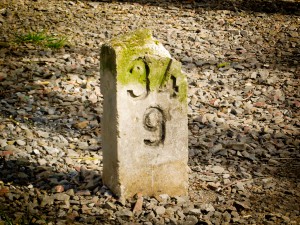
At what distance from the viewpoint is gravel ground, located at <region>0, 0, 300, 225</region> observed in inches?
178

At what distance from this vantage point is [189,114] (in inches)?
242

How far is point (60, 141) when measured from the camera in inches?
215

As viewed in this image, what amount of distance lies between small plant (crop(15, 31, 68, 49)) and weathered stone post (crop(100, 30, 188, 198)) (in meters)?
3.16

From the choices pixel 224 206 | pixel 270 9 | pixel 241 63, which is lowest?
pixel 224 206

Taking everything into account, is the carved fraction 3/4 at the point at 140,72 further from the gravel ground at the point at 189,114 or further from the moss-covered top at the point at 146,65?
the gravel ground at the point at 189,114

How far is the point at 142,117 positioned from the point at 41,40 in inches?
141

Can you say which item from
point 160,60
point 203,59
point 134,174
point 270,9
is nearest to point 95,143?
point 134,174

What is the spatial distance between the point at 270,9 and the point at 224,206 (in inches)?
207

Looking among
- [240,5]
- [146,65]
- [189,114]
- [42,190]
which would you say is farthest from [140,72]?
[240,5]

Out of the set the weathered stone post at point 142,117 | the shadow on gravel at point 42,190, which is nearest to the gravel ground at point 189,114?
the shadow on gravel at point 42,190

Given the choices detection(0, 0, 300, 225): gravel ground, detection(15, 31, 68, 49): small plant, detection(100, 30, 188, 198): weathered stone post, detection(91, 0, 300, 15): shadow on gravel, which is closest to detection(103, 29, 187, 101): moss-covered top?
detection(100, 30, 188, 198): weathered stone post

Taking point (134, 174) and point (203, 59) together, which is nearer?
point (134, 174)

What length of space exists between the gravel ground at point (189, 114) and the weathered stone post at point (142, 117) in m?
0.19

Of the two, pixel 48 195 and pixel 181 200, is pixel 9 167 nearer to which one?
pixel 48 195
